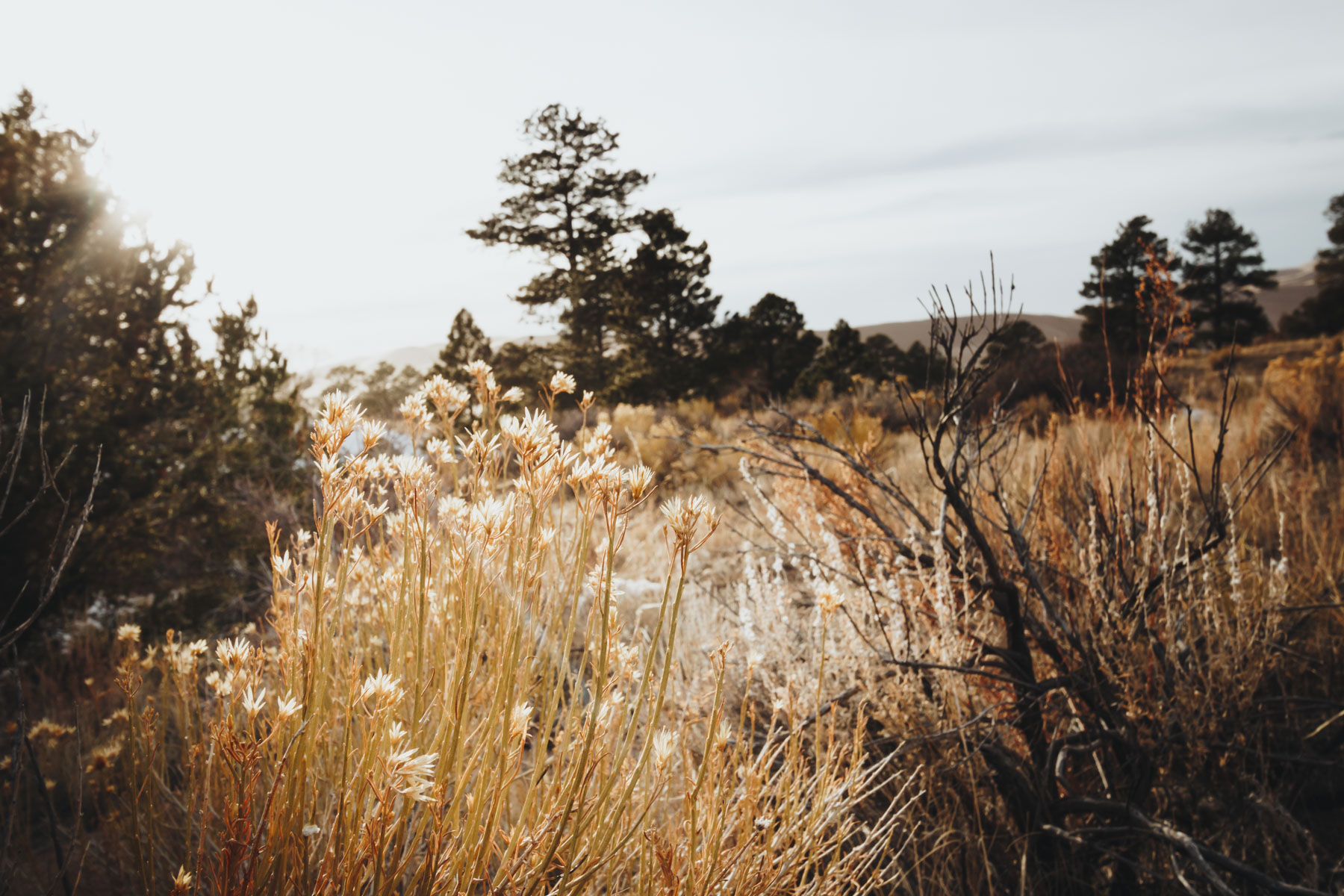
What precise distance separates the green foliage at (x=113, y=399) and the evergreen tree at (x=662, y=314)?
1361 centimetres

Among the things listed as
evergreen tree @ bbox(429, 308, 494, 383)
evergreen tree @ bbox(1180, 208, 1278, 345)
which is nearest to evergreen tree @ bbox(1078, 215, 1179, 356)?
evergreen tree @ bbox(1180, 208, 1278, 345)

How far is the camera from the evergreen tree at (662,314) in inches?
754

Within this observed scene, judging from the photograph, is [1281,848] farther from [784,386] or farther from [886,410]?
[784,386]

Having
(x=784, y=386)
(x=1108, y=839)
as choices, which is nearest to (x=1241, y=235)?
(x=784, y=386)

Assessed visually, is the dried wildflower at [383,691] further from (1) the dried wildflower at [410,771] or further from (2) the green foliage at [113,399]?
(2) the green foliage at [113,399]

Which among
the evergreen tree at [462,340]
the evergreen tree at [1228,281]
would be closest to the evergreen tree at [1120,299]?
the evergreen tree at [1228,281]

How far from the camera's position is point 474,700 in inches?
44.6

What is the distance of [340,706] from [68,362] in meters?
4.80

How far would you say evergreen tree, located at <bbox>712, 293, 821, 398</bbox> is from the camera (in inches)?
831

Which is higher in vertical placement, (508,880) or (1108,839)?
(508,880)

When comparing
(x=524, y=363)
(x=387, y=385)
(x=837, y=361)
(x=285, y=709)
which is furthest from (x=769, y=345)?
(x=285, y=709)

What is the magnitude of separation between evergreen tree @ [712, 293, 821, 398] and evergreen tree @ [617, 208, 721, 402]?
53.9 inches

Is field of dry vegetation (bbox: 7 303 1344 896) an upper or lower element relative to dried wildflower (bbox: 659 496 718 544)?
lower

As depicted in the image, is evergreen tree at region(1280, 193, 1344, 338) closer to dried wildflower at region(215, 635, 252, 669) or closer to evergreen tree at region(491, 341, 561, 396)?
evergreen tree at region(491, 341, 561, 396)
